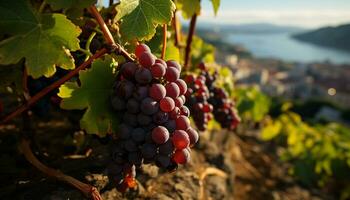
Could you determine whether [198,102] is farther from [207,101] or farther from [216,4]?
[216,4]

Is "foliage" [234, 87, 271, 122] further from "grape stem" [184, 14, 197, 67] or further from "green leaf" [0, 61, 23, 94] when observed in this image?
"green leaf" [0, 61, 23, 94]

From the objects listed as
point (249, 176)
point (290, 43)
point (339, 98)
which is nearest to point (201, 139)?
point (249, 176)

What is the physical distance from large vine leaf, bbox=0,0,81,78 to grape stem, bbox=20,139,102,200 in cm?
42

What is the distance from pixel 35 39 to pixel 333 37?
107m

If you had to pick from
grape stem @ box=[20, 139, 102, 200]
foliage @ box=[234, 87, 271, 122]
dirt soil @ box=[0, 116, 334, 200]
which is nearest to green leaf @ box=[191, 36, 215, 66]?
dirt soil @ box=[0, 116, 334, 200]

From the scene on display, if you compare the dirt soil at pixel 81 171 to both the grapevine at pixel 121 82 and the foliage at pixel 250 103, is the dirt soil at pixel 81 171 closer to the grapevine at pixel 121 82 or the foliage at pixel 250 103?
the grapevine at pixel 121 82

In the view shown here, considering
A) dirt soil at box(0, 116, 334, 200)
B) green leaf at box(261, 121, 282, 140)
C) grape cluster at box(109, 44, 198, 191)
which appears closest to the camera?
grape cluster at box(109, 44, 198, 191)

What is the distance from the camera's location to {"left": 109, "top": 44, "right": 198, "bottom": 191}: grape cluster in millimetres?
1112

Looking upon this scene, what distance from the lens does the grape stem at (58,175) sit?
4.38ft

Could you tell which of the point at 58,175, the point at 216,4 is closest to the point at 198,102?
the point at 216,4

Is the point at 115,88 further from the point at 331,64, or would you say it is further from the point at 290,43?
the point at 290,43

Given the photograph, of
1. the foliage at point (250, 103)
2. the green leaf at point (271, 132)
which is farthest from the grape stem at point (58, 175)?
the green leaf at point (271, 132)

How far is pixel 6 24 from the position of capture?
3.77 ft

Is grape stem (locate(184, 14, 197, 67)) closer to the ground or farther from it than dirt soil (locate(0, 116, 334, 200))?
farther from it
